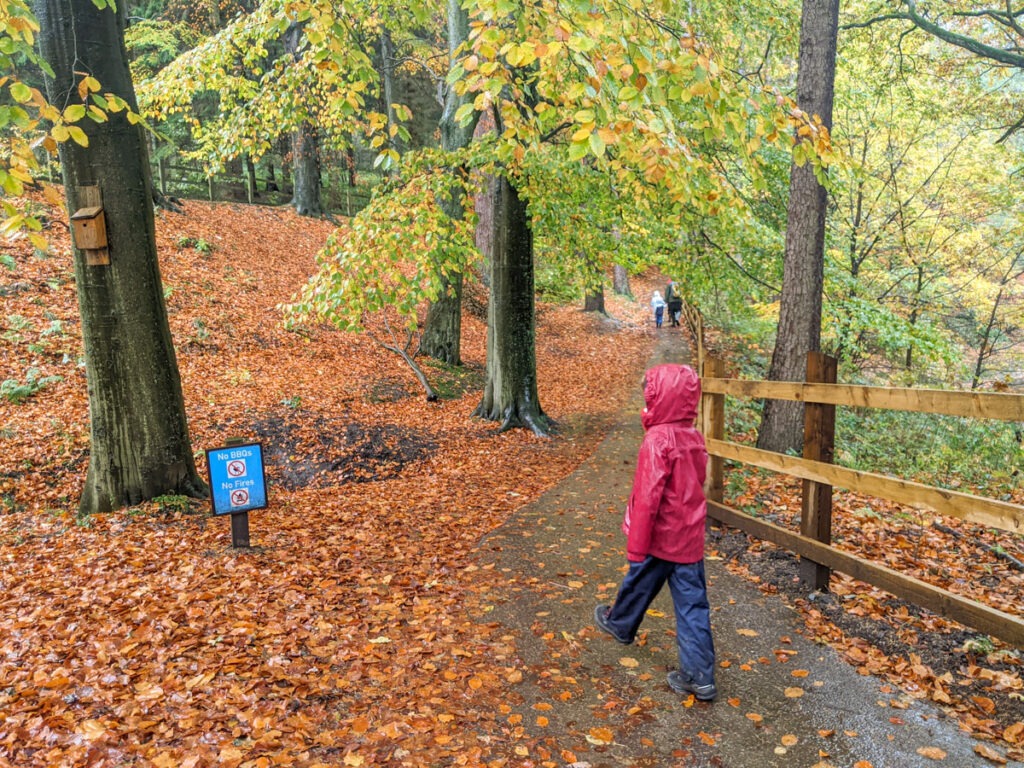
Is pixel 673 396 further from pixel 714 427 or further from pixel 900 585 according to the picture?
pixel 714 427

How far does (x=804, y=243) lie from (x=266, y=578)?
6.96 metres

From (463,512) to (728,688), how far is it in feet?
12.1

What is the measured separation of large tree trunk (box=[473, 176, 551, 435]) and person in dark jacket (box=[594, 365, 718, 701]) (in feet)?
20.8

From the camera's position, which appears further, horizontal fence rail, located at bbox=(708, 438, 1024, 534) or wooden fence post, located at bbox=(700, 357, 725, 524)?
wooden fence post, located at bbox=(700, 357, 725, 524)

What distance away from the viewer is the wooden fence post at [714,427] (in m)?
5.90

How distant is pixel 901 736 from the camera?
317cm

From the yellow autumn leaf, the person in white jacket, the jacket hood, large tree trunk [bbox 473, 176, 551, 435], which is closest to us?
the yellow autumn leaf

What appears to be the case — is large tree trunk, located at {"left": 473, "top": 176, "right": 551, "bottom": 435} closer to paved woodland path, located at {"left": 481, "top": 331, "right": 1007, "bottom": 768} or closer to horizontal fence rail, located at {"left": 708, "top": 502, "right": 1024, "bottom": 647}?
paved woodland path, located at {"left": 481, "top": 331, "right": 1007, "bottom": 768}

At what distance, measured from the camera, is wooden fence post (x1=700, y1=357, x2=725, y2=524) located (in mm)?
5899

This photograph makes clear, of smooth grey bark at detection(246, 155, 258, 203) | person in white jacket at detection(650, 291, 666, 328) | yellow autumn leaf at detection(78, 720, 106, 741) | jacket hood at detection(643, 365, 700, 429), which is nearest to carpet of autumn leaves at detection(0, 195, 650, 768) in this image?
yellow autumn leaf at detection(78, 720, 106, 741)

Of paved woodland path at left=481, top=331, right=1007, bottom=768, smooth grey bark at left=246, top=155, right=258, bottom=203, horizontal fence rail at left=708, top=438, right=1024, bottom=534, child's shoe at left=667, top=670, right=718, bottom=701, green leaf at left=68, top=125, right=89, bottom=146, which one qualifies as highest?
smooth grey bark at left=246, top=155, right=258, bottom=203

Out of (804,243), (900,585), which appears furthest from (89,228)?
(804,243)

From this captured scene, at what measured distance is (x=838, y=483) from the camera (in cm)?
423

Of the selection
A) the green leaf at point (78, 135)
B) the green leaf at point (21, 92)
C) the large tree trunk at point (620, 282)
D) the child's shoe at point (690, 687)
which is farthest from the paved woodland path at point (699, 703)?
the large tree trunk at point (620, 282)
